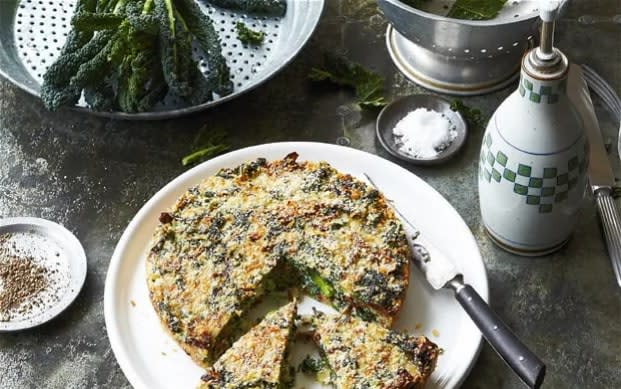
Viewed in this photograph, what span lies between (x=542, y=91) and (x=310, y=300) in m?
0.65

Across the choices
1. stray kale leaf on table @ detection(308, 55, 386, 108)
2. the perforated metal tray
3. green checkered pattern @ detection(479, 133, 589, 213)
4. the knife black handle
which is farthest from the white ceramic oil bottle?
the perforated metal tray

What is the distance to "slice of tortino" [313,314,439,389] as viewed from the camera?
164 centimetres

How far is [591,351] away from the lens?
6.12 ft

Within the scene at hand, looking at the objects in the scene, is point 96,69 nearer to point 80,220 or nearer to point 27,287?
point 80,220

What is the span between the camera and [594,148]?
2070mm

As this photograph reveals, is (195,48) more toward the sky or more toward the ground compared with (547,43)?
more toward the ground

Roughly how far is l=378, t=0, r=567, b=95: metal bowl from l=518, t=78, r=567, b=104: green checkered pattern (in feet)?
1.35

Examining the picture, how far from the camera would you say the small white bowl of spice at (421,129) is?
2205 millimetres

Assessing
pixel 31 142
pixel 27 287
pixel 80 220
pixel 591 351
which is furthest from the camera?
pixel 31 142

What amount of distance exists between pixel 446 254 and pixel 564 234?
274 mm

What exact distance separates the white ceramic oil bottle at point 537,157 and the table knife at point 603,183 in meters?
0.10

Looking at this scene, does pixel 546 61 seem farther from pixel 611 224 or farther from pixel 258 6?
pixel 258 6

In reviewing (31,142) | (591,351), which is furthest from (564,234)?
(31,142)

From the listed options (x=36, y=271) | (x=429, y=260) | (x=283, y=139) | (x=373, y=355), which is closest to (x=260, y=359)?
(x=373, y=355)
